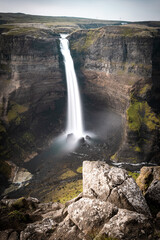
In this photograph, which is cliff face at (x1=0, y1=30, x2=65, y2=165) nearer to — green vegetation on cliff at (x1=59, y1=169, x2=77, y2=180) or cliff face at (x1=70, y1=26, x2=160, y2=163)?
cliff face at (x1=70, y1=26, x2=160, y2=163)

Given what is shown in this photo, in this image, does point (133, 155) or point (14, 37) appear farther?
point (14, 37)

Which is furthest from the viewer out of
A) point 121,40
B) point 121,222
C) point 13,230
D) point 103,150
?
point 121,40

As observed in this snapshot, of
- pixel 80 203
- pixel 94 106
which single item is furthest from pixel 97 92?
pixel 80 203

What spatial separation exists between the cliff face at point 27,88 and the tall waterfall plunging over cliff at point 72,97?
352 cm

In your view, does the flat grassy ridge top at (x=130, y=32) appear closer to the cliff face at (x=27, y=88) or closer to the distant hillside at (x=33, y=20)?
the cliff face at (x=27, y=88)

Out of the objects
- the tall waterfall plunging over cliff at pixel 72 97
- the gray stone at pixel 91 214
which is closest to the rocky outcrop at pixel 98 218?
the gray stone at pixel 91 214

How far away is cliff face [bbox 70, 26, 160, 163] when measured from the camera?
49.2 m

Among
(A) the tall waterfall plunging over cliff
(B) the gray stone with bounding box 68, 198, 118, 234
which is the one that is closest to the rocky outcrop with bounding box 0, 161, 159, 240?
(B) the gray stone with bounding box 68, 198, 118, 234

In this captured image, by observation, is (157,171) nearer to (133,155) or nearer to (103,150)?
(133,155)

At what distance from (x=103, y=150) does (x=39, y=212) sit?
35.5 meters

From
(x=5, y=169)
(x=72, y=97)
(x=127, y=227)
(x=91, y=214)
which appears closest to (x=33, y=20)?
(x=72, y=97)

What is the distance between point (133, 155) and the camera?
48719 millimetres

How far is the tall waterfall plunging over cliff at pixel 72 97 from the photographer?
67438mm

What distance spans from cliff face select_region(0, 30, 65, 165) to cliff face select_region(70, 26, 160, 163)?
10767 mm
